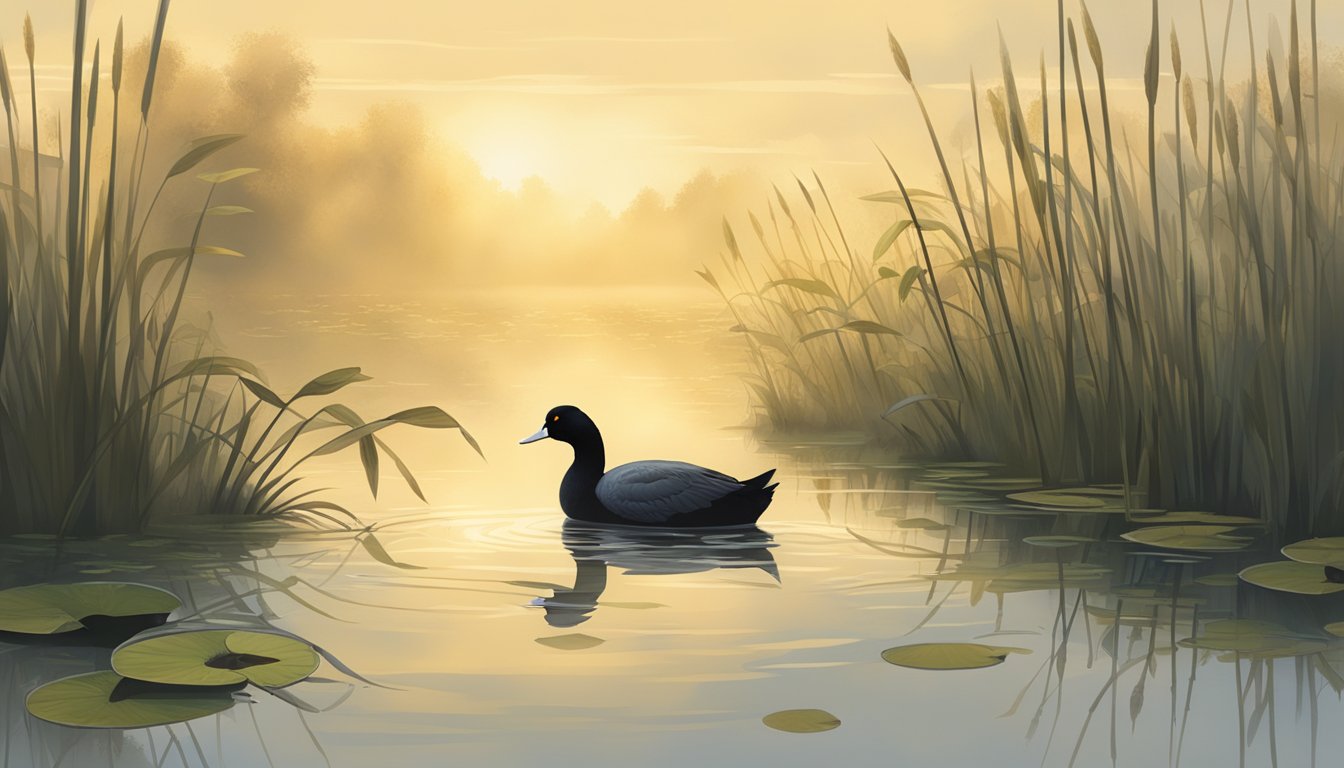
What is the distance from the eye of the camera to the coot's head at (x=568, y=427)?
6.05m

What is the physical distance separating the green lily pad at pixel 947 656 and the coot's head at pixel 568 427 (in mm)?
2818

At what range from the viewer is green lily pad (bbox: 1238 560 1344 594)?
152 inches

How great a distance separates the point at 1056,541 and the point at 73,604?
2.89 metres

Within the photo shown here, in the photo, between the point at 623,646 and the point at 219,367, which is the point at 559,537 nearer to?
the point at 219,367

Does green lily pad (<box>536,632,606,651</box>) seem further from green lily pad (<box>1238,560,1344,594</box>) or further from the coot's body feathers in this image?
the coot's body feathers

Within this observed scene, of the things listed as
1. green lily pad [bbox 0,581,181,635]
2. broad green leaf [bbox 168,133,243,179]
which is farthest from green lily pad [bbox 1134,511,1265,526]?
broad green leaf [bbox 168,133,243,179]

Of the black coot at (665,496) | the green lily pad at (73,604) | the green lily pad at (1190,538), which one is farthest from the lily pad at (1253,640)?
the green lily pad at (73,604)

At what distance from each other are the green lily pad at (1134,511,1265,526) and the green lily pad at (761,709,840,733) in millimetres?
2331

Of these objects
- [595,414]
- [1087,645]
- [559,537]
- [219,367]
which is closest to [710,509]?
[559,537]

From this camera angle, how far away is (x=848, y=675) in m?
3.17

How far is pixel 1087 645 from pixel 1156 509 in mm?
1775

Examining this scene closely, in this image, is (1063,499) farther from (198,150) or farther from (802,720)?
(198,150)

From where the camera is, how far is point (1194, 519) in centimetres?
479

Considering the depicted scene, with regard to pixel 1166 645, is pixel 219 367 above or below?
above
